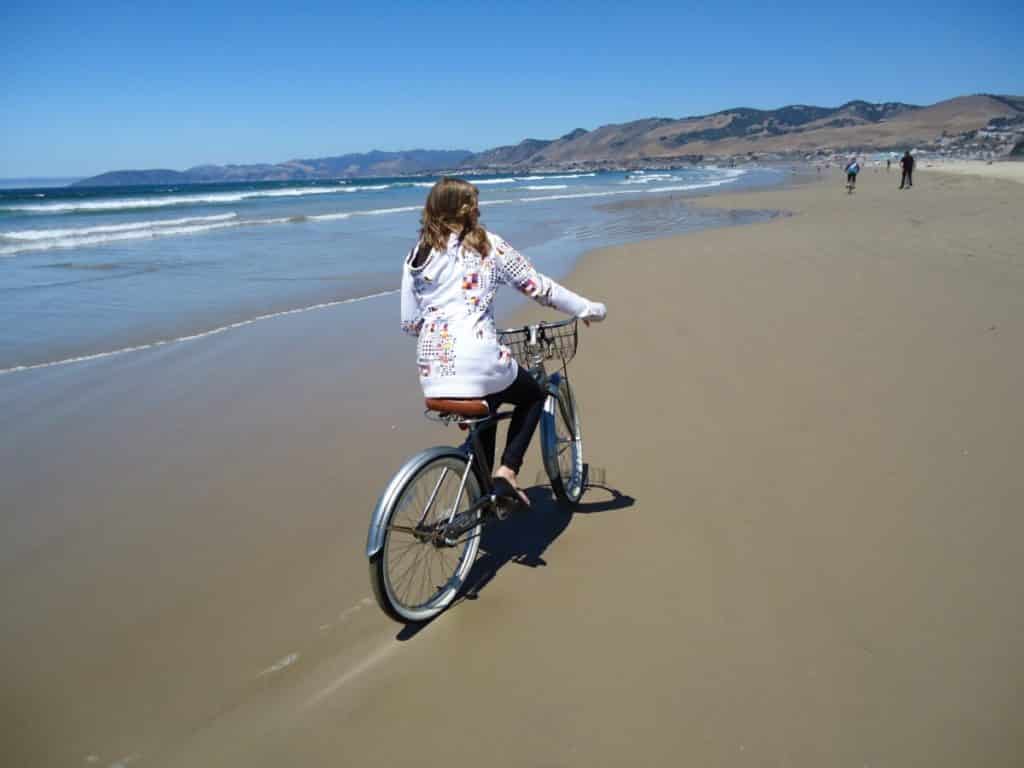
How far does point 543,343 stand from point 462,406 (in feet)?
2.42

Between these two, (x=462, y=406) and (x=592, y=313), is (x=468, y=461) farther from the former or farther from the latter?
(x=592, y=313)

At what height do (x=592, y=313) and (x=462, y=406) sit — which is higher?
(x=592, y=313)

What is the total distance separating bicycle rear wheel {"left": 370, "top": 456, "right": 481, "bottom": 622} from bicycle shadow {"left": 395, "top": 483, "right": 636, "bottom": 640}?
0.34 feet

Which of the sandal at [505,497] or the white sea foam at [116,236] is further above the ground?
the white sea foam at [116,236]

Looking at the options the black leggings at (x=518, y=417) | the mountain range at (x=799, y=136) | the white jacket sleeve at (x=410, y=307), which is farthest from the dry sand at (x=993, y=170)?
the white jacket sleeve at (x=410, y=307)

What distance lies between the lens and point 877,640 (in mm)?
2457

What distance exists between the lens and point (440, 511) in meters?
2.73

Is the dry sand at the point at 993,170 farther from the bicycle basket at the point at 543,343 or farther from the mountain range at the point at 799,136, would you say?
the bicycle basket at the point at 543,343

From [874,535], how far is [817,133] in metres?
165

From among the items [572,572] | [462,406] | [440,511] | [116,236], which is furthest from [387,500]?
[116,236]

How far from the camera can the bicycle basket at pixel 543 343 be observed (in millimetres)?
3146

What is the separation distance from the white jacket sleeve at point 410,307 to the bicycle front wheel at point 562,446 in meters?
0.82

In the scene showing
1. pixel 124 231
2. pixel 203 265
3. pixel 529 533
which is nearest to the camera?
pixel 529 533

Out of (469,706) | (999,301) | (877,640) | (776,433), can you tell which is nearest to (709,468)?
(776,433)
